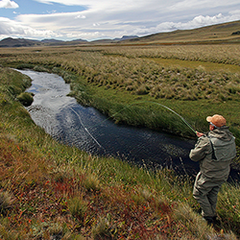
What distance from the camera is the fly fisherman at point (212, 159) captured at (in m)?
3.36

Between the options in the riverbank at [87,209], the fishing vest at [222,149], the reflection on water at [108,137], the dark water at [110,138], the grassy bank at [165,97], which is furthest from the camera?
the grassy bank at [165,97]

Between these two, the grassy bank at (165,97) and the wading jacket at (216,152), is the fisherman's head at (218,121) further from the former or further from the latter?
the grassy bank at (165,97)

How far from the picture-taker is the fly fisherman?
3.36m

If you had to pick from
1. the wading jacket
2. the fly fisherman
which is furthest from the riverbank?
the wading jacket

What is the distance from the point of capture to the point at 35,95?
66.4ft

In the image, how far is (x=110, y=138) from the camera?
1056 cm

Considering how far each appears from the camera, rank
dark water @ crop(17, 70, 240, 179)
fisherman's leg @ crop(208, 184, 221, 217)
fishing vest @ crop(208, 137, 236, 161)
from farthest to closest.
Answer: dark water @ crop(17, 70, 240, 179) → fisherman's leg @ crop(208, 184, 221, 217) → fishing vest @ crop(208, 137, 236, 161)

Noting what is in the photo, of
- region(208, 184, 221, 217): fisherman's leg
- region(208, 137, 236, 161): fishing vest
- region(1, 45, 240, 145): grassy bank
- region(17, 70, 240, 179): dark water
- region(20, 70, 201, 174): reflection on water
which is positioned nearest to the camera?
region(208, 137, 236, 161): fishing vest

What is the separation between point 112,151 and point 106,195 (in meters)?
5.15

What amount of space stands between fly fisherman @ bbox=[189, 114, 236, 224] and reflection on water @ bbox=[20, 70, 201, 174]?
12.4 feet

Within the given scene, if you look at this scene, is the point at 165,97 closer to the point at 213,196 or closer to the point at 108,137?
the point at 108,137

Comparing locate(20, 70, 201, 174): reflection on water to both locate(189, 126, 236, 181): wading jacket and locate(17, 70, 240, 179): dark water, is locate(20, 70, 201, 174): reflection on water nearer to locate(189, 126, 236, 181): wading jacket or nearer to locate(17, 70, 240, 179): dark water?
locate(17, 70, 240, 179): dark water

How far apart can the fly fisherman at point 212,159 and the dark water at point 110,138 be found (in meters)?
3.22

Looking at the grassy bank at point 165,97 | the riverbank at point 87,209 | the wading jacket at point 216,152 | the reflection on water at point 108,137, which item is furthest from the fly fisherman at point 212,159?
the grassy bank at point 165,97
